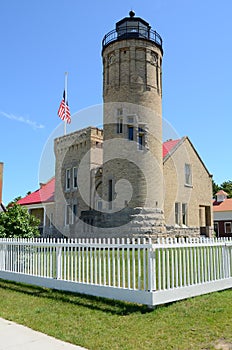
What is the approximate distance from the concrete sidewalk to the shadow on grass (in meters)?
1.70

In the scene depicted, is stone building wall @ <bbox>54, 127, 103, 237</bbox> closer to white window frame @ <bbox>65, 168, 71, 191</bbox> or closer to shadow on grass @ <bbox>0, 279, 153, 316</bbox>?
white window frame @ <bbox>65, 168, 71, 191</bbox>

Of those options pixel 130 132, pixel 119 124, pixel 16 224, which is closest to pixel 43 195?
pixel 119 124

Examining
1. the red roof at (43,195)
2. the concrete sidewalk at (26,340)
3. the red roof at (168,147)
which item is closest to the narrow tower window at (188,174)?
the red roof at (168,147)

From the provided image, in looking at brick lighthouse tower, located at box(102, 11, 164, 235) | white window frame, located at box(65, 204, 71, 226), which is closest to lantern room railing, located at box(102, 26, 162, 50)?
brick lighthouse tower, located at box(102, 11, 164, 235)

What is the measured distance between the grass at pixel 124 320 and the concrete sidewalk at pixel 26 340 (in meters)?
0.17

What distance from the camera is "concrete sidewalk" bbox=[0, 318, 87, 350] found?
4914mm

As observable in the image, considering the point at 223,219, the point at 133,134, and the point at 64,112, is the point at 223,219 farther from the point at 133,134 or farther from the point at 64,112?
the point at 64,112

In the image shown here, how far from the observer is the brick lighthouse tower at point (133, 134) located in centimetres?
2322

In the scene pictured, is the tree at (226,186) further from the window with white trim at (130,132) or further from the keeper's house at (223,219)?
the window with white trim at (130,132)

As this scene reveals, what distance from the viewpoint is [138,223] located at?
22.7 metres

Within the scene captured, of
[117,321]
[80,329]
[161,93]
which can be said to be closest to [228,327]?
[117,321]

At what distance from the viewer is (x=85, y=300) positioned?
775 centimetres

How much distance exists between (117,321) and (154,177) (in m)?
18.0

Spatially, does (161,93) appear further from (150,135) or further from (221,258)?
(221,258)
